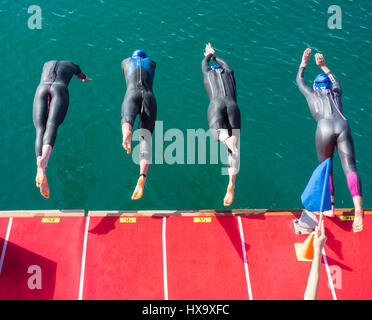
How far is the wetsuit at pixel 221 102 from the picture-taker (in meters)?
10.8

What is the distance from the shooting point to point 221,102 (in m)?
11.1

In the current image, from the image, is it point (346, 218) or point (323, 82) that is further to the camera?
point (323, 82)

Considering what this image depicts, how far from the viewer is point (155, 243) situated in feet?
33.9

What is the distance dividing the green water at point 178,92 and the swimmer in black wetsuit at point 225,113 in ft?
7.55

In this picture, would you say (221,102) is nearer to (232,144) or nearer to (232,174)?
(232,144)

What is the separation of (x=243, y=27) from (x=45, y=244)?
12708 mm

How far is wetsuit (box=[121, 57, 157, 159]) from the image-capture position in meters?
10.5

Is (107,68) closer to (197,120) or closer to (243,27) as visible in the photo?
(197,120)

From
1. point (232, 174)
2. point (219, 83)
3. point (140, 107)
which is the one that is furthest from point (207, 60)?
point (232, 174)

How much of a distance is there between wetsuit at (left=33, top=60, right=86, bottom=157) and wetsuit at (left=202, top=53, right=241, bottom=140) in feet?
14.1

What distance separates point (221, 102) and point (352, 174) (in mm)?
4036

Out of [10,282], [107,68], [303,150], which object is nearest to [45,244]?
[10,282]

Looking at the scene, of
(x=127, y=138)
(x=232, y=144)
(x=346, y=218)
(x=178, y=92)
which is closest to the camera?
(x=127, y=138)

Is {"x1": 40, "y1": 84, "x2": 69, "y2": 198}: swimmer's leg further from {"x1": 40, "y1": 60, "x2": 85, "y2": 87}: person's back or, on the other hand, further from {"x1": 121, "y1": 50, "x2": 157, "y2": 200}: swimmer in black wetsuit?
{"x1": 121, "y1": 50, "x2": 157, "y2": 200}: swimmer in black wetsuit
